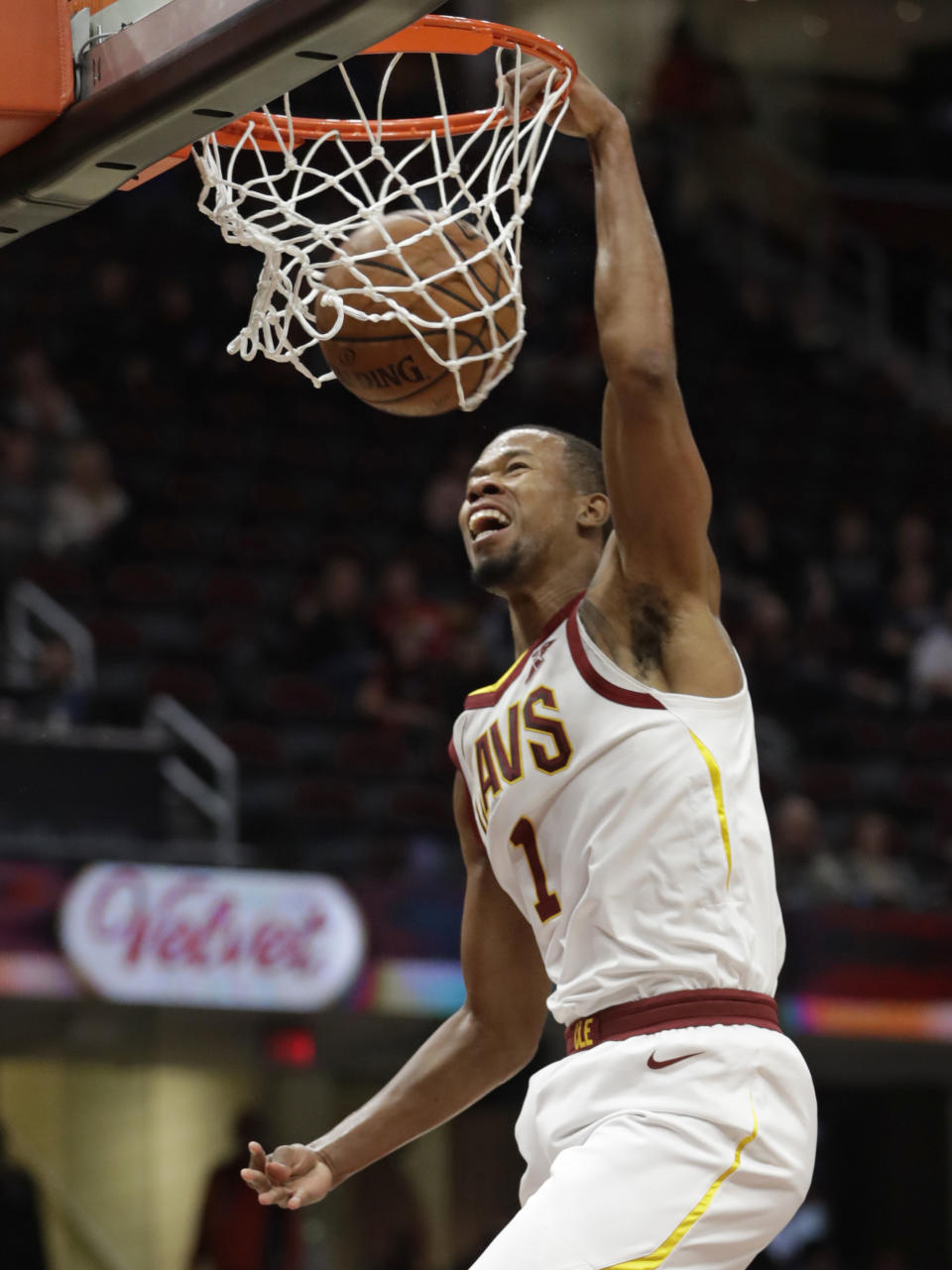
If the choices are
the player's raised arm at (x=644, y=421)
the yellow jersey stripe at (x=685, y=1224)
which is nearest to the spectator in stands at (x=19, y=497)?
the player's raised arm at (x=644, y=421)

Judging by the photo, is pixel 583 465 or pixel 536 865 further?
pixel 583 465

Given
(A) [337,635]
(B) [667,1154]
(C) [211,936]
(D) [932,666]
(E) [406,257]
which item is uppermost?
(E) [406,257]

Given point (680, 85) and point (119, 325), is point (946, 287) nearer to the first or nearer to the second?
point (680, 85)

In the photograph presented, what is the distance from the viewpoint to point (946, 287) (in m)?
17.5

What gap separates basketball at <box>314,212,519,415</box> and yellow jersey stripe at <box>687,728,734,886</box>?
932 millimetres

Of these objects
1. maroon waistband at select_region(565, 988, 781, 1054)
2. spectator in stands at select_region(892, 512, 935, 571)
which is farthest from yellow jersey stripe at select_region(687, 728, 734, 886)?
spectator in stands at select_region(892, 512, 935, 571)

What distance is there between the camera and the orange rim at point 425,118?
12.2 ft

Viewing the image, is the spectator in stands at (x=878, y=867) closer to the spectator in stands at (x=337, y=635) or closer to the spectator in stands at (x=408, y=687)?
the spectator in stands at (x=408, y=687)

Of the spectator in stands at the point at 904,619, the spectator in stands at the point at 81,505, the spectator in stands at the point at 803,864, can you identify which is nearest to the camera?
the spectator in stands at the point at 803,864

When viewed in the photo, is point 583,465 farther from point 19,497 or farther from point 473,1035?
point 19,497

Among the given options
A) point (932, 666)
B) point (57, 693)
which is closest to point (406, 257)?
point (57, 693)

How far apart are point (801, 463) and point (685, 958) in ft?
38.7

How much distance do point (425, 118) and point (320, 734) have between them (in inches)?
263

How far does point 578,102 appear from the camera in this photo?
3596mm
